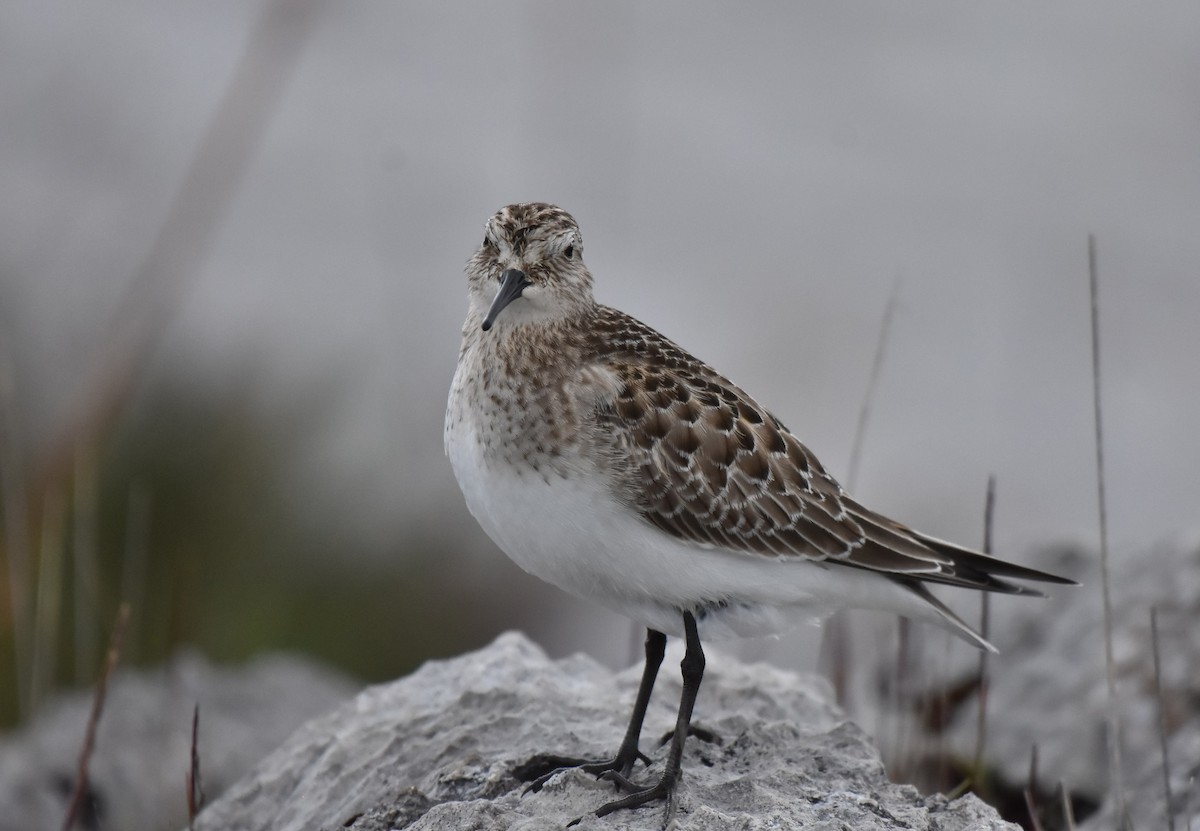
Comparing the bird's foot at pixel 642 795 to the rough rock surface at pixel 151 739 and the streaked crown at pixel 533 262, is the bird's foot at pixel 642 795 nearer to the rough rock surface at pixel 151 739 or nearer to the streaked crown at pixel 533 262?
the streaked crown at pixel 533 262

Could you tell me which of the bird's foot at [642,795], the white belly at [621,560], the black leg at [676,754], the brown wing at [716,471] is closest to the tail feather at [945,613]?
the brown wing at [716,471]

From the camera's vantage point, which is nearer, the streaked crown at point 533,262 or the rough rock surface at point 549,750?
the rough rock surface at point 549,750

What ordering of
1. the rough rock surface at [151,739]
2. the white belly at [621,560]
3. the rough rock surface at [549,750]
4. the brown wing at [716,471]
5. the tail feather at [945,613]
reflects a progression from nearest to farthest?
the rough rock surface at [549,750], the white belly at [621,560], the brown wing at [716,471], the tail feather at [945,613], the rough rock surface at [151,739]

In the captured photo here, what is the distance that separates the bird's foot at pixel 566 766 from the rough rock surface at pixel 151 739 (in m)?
1.54

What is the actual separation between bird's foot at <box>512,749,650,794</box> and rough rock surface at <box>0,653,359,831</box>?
1541mm

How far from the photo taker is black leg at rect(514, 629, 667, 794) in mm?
5094

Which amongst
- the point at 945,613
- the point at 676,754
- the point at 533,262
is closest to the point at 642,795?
the point at 676,754

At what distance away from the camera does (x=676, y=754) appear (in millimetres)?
4914

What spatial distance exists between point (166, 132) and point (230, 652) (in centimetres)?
784

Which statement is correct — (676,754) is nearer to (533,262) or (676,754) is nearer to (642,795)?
(642,795)

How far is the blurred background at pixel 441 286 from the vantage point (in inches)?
350

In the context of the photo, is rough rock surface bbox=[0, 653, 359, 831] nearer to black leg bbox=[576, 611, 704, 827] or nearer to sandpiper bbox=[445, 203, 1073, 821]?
sandpiper bbox=[445, 203, 1073, 821]

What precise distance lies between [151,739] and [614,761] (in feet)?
8.83

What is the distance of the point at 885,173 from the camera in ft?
52.0
